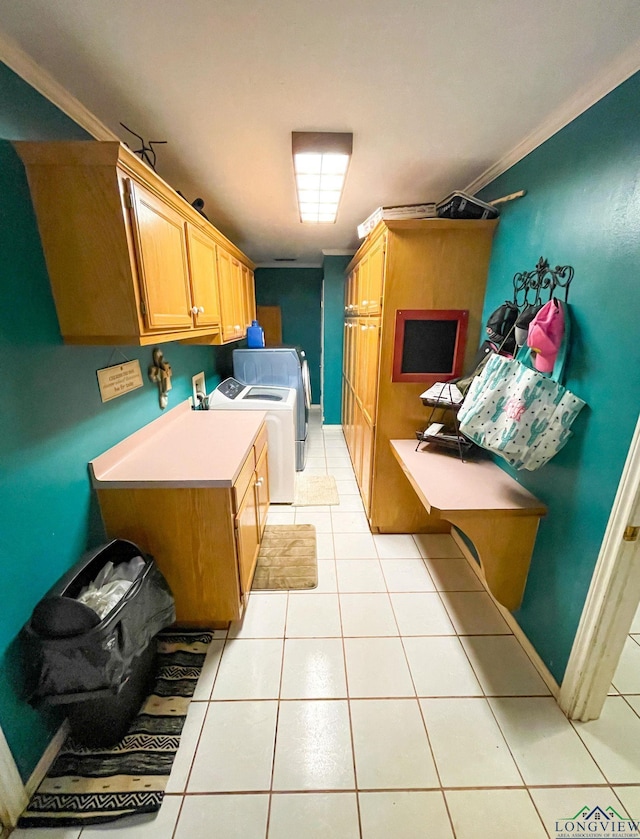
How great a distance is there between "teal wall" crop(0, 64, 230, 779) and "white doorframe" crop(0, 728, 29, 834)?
0.10 ft

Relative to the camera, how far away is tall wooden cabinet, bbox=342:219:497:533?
186 cm

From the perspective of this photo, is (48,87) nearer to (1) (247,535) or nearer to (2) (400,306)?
(2) (400,306)

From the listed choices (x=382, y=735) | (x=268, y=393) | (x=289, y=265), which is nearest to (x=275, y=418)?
(x=268, y=393)

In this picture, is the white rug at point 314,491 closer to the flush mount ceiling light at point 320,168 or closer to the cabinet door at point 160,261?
the cabinet door at point 160,261

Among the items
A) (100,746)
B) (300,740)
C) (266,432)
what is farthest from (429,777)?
(266,432)

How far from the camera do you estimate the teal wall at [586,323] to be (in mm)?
1037

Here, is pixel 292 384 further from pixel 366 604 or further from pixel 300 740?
pixel 300 740

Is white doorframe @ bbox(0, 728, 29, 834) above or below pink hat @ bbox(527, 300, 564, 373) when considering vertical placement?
below

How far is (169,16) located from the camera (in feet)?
2.90

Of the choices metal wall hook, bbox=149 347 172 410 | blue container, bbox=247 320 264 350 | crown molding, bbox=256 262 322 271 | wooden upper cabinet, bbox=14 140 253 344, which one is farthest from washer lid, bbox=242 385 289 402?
crown molding, bbox=256 262 322 271

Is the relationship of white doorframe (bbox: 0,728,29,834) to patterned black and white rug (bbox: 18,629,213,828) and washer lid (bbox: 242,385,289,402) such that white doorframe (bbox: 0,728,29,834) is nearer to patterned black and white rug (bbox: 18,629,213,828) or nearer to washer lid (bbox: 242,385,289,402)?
patterned black and white rug (bbox: 18,629,213,828)

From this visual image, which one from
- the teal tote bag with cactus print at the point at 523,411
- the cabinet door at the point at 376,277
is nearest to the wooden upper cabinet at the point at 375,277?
the cabinet door at the point at 376,277

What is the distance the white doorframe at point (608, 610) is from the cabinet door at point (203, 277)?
1927 millimetres

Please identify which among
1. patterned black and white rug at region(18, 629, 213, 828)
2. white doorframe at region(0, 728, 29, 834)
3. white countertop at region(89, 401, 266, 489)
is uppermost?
white countertop at region(89, 401, 266, 489)
